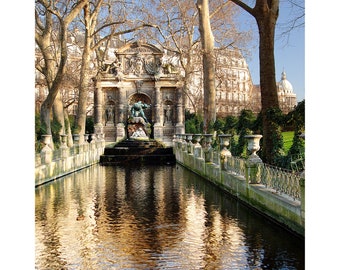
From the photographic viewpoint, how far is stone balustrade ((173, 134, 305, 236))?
7422 millimetres

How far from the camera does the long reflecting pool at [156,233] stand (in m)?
6.23

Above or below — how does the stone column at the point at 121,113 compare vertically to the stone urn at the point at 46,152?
above

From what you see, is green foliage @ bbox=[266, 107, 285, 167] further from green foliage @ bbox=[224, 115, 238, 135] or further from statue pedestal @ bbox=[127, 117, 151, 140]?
statue pedestal @ bbox=[127, 117, 151, 140]

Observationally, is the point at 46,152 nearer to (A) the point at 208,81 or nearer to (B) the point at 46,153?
(B) the point at 46,153

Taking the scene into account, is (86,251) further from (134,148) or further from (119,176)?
(134,148)

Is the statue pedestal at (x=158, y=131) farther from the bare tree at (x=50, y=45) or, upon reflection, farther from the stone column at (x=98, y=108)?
the bare tree at (x=50, y=45)

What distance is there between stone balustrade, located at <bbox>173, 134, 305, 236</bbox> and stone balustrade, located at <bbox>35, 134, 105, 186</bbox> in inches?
188

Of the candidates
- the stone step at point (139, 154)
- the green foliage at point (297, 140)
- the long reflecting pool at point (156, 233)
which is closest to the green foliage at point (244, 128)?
the long reflecting pool at point (156, 233)

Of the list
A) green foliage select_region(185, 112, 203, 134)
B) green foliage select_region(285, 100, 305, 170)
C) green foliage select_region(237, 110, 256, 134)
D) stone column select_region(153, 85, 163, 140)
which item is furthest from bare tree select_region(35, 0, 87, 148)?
green foliage select_region(185, 112, 203, 134)

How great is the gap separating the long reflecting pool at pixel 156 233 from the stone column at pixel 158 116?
2277cm

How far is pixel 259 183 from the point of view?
9805 millimetres

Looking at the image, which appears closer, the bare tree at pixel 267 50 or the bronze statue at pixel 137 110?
the bare tree at pixel 267 50

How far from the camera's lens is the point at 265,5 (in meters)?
12.9

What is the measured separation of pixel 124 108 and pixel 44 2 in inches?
764
